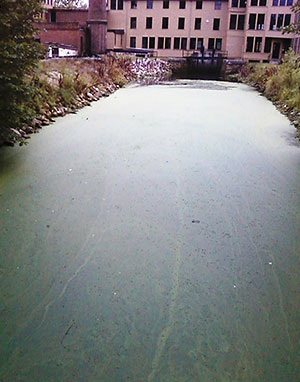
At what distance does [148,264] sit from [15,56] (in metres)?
3.28

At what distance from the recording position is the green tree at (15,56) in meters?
5.32

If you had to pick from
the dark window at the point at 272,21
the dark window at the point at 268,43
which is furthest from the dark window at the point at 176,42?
the dark window at the point at 272,21

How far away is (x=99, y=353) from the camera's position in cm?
240

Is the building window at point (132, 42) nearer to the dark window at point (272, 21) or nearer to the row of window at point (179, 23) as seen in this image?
the row of window at point (179, 23)

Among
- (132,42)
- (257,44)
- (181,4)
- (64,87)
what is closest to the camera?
(64,87)

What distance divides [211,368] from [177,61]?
35614 mm

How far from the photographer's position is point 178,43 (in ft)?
143

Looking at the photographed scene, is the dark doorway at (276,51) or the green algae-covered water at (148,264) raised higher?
the dark doorway at (276,51)

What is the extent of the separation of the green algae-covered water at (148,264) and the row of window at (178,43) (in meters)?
38.9

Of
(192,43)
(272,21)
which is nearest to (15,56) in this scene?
(272,21)

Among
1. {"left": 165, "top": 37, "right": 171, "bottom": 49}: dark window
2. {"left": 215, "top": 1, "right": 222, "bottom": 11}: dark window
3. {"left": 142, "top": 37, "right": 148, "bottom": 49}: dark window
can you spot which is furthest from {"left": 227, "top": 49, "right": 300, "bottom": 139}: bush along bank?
{"left": 142, "top": 37, "right": 148, "bottom": 49}: dark window

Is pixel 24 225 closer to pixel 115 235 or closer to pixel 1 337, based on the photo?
pixel 115 235

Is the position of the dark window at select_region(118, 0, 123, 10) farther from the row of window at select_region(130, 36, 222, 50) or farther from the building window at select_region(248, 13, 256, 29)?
the building window at select_region(248, 13, 256, 29)

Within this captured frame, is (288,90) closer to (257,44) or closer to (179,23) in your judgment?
(257,44)
